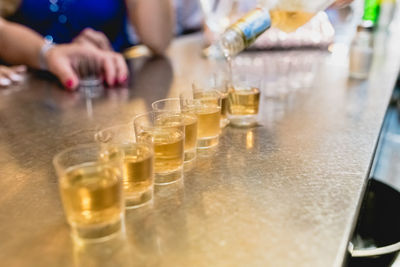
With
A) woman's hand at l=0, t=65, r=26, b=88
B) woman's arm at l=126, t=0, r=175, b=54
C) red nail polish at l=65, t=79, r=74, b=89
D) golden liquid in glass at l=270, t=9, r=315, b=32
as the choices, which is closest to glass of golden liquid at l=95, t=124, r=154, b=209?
golden liquid in glass at l=270, t=9, r=315, b=32

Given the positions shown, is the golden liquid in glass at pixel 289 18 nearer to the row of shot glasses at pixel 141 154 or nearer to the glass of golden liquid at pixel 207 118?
the row of shot glasses at pixel 141 154

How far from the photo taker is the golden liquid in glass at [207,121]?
870 millimetres

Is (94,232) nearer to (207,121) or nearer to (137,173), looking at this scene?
(137,173)

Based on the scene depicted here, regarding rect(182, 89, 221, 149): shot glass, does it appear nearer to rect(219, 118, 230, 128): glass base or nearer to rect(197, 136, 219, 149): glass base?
rect(197, 136, 219, 149): glass base

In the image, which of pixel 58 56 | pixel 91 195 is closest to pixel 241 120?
pixel 91 195

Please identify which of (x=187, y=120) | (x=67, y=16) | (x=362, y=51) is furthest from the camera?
(x=67, y=16)

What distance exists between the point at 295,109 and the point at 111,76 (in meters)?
0.67

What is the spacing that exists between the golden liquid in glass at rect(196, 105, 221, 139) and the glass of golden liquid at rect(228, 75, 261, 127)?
0.13 meters

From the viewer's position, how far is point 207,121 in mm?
877

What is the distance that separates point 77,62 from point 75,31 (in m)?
0.56

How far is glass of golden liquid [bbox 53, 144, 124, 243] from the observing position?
0.55 m

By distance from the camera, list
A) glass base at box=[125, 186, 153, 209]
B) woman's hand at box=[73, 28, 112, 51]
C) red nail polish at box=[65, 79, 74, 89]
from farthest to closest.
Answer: woman's hand at box=[73, 28, 112, 51]
red nail polish at box=[65, 79, 74, 89]
glass base at box=[125, 186, 153, 209]

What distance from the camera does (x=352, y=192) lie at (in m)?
0.69

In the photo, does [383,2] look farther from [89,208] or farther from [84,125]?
[89,208]
